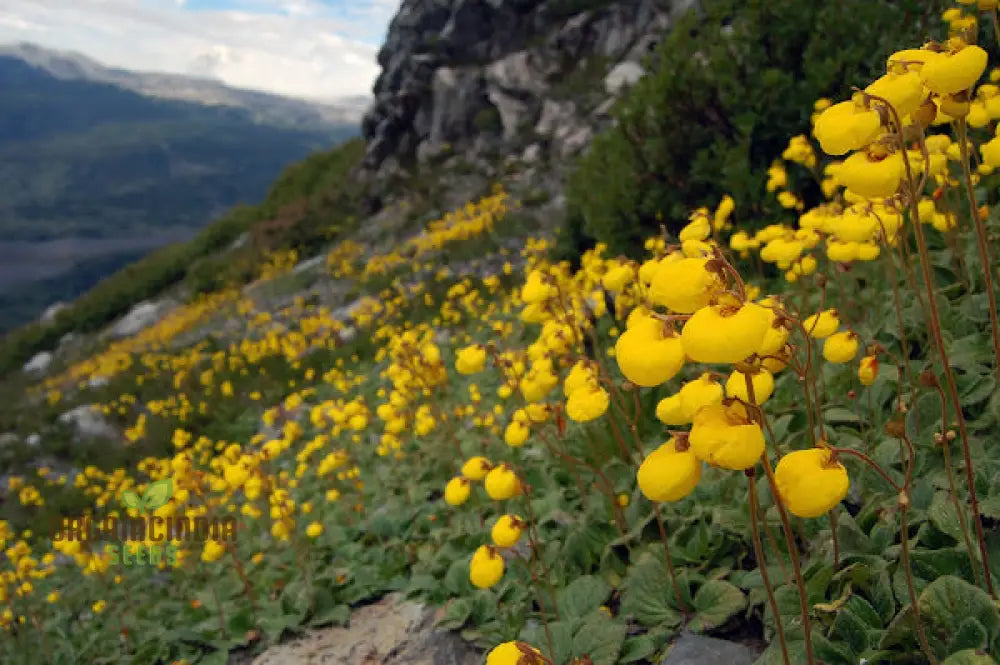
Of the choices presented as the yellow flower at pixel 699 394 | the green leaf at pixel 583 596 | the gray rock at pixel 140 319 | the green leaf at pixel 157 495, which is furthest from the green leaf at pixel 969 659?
the gray rock at pixel 140 319

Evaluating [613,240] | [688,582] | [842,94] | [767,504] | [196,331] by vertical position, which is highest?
[842,94]

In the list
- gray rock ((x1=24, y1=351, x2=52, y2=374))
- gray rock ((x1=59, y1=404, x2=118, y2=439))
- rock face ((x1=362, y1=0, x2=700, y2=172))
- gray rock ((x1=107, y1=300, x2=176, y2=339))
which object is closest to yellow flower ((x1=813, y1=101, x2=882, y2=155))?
gray rock ((x1=59, y1=404, x2=118, y2=439))

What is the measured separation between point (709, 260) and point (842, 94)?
5211mm

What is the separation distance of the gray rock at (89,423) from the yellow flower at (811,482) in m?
12.9

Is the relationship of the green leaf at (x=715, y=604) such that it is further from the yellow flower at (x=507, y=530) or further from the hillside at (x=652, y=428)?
the yellow flower at (x=507, y=530)

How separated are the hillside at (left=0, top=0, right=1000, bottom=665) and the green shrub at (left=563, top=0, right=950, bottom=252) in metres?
0.03

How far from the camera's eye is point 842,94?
17.9 ft

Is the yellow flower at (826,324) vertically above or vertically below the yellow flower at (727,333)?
below

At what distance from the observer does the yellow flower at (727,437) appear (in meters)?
1.16

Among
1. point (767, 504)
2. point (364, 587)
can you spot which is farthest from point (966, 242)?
point (364, 587)

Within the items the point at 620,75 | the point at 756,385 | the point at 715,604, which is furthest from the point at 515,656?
the point at 620,75

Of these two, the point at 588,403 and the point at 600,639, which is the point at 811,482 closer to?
the point at 588,403

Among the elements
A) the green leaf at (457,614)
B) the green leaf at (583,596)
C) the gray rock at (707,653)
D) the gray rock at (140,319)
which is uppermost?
the gray rock at (707,653)

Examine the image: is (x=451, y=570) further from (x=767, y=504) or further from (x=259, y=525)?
(x=259, y=525)
